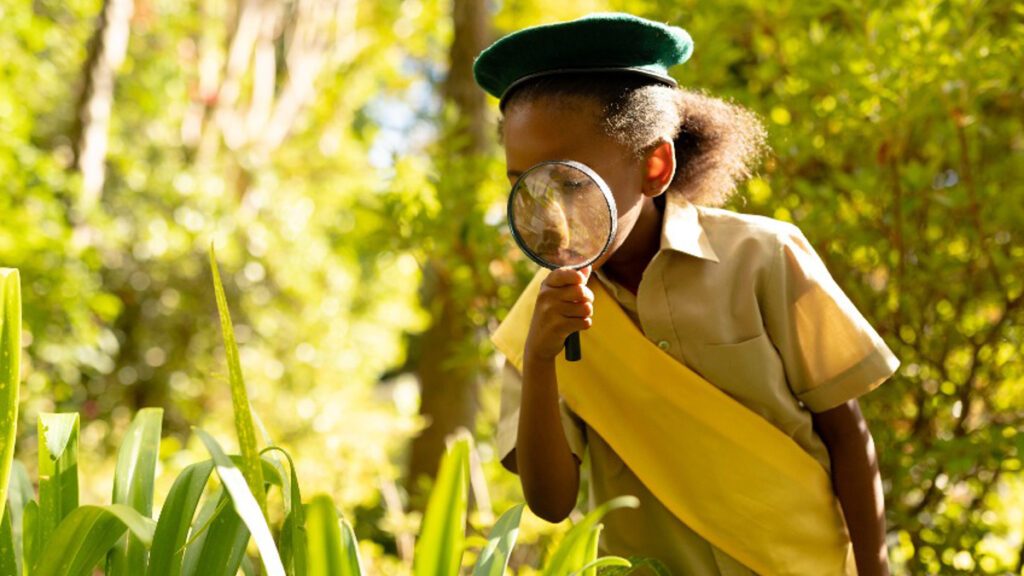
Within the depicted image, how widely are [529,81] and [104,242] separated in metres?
6.16

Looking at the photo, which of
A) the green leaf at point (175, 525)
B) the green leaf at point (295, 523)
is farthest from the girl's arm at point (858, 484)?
the green leaf at point (175, 525)

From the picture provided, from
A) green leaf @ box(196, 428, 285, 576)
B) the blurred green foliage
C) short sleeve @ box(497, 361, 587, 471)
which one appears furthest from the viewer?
the blurred green foliage

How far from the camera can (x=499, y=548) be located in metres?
1.27

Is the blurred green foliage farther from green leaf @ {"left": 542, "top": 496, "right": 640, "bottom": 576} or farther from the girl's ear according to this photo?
green leaf @ {"left": 542, "top": 496, "right": 640, "bottom": 576}

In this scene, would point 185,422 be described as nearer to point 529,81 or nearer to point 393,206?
point 393,206

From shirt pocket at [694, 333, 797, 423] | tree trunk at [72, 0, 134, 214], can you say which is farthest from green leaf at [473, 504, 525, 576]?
tree trunk at [72, 0, 134, 214]

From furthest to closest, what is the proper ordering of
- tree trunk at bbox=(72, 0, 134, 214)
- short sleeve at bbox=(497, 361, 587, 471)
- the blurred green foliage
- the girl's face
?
tree trunk at bbox=(72, 0, 134, 214) < the blurred green foliage < short sleeve at bbox=(497, 361, 587, 471) < the girl's face

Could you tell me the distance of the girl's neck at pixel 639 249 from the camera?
1.67m

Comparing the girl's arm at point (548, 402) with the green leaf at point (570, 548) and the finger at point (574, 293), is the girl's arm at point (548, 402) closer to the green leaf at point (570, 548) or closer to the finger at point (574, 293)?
the finger at point (574, 293)

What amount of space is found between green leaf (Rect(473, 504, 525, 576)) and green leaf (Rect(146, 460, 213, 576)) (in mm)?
386

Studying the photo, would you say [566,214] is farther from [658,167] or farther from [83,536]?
[83,536]

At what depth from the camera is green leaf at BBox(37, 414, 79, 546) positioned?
1355 millimetres

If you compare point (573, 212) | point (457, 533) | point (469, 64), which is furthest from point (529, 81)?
point (469, 64)

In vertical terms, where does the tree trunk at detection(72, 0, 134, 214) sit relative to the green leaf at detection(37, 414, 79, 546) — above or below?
above
